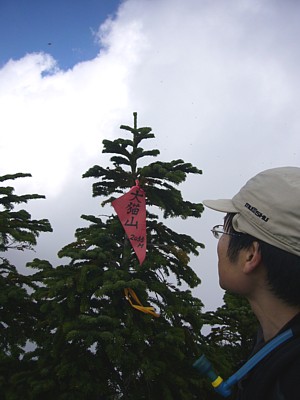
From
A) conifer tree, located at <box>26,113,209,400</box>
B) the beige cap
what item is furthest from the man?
conifer tree, located at <box>26,113,209,400</box>

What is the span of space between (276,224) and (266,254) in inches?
6.3

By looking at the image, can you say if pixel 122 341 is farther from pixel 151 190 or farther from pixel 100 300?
pixel 151 190

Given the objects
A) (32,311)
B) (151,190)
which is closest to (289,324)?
(151,190)

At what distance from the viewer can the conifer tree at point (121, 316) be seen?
19.5 ft

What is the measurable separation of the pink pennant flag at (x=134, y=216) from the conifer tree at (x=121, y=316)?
27 centimetres

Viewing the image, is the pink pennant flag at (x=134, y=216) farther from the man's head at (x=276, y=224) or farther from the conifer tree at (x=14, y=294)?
the man's head at (x=276, y=224)

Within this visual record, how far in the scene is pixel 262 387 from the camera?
4.27ft

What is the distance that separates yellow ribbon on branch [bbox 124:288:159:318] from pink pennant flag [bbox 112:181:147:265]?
747 mm

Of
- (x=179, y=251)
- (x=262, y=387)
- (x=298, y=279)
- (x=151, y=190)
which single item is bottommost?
(x=262, y=387)

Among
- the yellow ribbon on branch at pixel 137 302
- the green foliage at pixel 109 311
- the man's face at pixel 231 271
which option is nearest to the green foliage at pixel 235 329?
the green foliage at pixel 109 311

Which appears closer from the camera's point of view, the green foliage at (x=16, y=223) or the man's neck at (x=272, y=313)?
the man's neck at (x=272, y=313)

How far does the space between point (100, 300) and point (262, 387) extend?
5.82 metres

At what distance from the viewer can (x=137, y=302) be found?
6.42 meters

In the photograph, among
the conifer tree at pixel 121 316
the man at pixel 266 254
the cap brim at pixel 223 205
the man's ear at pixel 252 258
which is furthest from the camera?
the conifer tree at pixel 121 316
